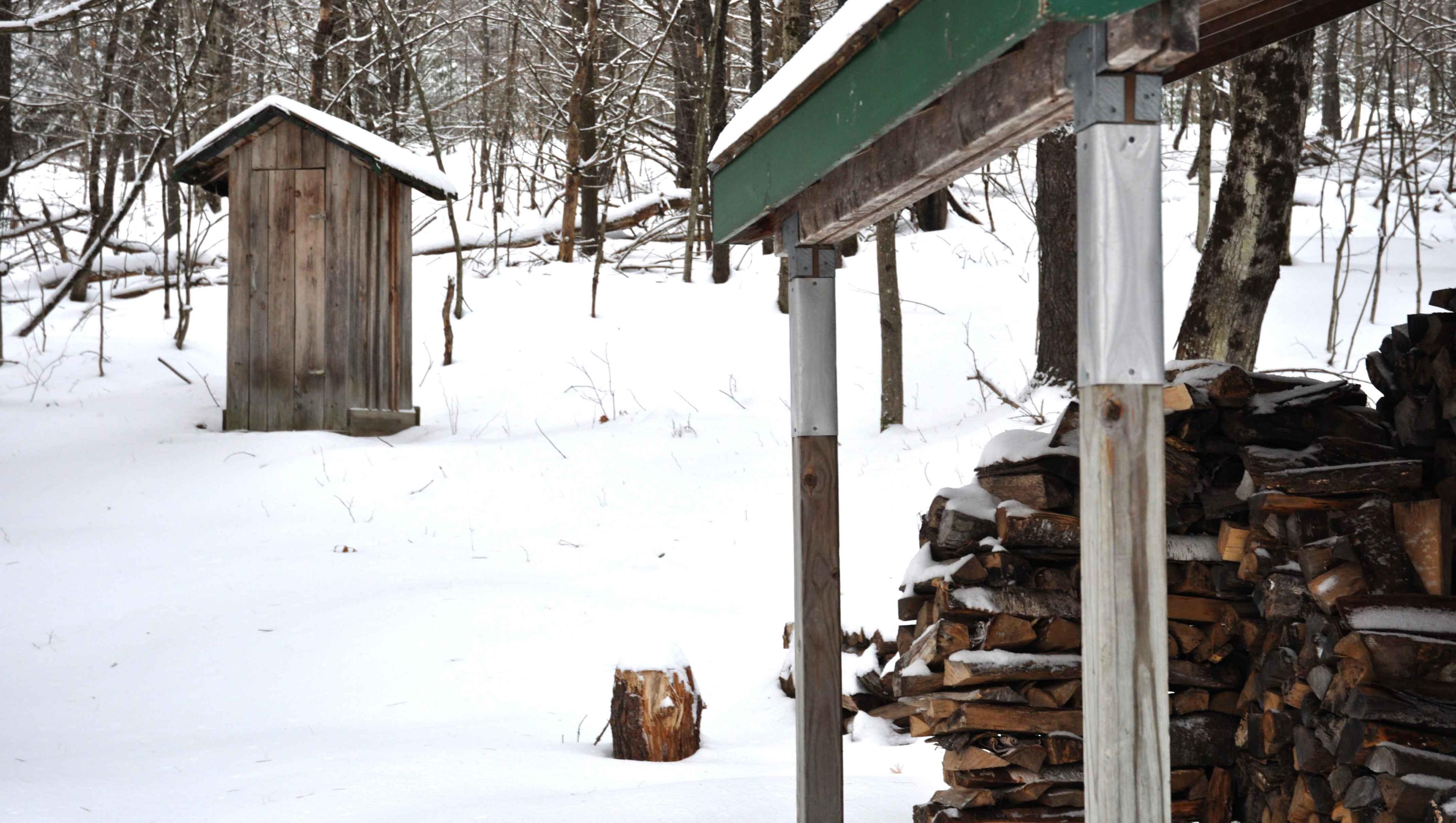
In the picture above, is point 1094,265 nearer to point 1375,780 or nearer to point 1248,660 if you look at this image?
point 1375,780

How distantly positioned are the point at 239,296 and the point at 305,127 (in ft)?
5.47

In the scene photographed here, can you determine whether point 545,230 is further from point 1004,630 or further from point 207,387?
point 1004,630

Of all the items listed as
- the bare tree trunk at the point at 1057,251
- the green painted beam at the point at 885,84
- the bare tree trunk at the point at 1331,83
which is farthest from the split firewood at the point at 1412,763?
the bare tree trunk at the point at 1331,83

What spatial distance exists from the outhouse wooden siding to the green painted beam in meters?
7.40

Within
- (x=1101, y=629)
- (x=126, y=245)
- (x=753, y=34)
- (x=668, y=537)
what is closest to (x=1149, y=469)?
(x=1101, y=629)

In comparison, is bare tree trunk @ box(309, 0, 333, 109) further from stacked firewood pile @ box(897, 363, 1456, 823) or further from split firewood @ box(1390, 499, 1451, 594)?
split firewood @ box(1390, 499, 1451, 594)

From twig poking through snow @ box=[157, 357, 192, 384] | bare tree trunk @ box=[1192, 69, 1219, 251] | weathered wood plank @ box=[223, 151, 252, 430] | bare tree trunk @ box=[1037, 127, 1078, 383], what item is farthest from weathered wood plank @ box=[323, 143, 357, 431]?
bare tree trunk @ box=[1192, 69, 1219, 251]

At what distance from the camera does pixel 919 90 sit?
244cm

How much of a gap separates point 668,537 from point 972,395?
3786mm

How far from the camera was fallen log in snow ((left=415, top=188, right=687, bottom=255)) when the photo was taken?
56.1 feet

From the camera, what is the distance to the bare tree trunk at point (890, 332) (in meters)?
10.0

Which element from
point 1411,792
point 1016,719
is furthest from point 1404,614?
point 1016,719

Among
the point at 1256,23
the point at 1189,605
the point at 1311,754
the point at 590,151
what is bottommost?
the point at 1311,754

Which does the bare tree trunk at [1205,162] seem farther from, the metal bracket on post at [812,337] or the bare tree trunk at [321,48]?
the metal bracket on post at [812,337]
